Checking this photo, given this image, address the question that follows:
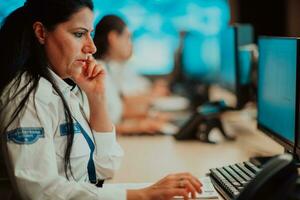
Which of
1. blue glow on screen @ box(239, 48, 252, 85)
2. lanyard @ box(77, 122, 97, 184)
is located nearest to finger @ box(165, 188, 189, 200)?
lanyard @ box(77, 122, 97, 184)

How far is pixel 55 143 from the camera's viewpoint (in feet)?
4.40

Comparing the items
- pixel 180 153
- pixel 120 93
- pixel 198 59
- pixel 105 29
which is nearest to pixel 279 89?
pixel 180 153

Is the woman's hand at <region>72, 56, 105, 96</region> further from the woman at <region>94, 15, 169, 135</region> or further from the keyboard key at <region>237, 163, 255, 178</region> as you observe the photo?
the woman at <region>94, 15, 169, 135</region>

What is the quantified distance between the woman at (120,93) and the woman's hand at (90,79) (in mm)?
832

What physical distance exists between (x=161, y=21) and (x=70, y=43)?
9.32 feet

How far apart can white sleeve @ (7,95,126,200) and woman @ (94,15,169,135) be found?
3.88 feet

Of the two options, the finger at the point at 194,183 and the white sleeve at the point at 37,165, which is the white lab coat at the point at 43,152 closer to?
the white sleeve at the point at 37,165

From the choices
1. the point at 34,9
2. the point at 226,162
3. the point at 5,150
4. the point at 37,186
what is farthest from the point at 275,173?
the point at 226,162

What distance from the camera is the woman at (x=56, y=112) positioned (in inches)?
47.4

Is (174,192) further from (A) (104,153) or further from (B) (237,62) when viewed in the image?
(B) (237,62)

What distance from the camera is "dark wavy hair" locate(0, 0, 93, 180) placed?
52.0 inches

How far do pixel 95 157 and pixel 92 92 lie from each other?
208 millimetres

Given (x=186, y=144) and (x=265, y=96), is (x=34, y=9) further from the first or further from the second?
(x=186, y=144)

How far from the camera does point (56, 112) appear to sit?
52.2 inches
